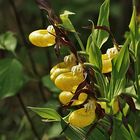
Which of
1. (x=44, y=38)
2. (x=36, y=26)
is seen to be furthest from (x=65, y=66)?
(x=36, y=26)

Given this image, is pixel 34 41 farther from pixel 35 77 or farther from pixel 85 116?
pixel 35 77

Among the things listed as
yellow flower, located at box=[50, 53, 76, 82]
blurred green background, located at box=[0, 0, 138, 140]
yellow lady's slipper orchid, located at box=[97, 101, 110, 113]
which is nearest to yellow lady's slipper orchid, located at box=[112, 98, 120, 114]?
yellow lady's slipper orchid, located at box=[97, 101, 110, 113]

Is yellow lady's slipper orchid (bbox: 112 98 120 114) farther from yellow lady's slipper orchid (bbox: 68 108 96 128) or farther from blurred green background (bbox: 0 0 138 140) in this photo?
blurred green background (bbox: 0 0 138 140)

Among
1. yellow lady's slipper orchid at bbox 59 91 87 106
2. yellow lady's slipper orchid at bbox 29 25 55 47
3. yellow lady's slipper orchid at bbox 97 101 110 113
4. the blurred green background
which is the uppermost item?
yellow lady's slipper orchid at bbox 29 25 55 47

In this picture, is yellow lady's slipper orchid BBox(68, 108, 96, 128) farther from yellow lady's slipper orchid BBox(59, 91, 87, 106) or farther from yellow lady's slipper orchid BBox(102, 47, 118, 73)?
yellow lady's slipper orchid BBox(102, 47, 118, 73)

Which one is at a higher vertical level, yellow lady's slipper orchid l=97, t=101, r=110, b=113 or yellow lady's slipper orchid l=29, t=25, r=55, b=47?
yellow lady's slipper orchid l=29, t=25, r=55, b=47

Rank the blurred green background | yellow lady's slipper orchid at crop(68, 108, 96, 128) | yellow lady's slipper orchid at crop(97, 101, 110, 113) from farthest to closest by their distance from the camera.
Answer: the blurred green background
yellow lady's slipper orchid at crop(97, 101, 110, 113)
yellow lady's slipper orchid at crop(68, 108, 96, 128)

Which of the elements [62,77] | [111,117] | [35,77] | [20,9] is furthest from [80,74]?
[20,9]

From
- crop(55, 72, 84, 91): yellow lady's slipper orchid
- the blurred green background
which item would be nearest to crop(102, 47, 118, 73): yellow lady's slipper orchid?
crop(55, 72, 84, 91): yellow lady's slipper orchid

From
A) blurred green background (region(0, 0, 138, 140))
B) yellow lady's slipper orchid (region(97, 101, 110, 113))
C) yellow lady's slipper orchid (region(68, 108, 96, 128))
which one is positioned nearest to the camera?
yellow lady's slipper orchid (region(68, 108, 96, 128))

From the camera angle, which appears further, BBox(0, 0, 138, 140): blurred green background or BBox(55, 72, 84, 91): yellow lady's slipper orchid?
BBox(0, 0, 138, 140): blurred green background
